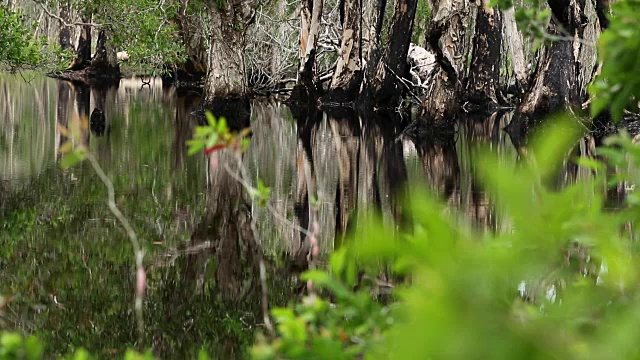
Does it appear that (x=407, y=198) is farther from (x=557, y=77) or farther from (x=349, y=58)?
(x=349, y=58)

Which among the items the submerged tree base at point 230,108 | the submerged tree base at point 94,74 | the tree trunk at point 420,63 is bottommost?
the submerged tree base at point 94,74

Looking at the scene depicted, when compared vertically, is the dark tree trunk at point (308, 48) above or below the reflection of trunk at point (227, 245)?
above

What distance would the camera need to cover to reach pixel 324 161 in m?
12.2

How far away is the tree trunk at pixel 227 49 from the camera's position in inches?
771

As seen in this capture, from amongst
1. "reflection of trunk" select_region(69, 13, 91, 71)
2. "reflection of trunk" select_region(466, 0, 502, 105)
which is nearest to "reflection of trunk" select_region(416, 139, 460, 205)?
"reflection of trunk" select_region(466, 0, 502, 105)

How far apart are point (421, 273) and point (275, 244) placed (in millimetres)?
5807

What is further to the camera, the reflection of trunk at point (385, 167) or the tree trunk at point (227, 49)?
the tree trunk at point (227, 49)

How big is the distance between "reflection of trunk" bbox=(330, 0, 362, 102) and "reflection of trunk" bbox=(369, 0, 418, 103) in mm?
1430

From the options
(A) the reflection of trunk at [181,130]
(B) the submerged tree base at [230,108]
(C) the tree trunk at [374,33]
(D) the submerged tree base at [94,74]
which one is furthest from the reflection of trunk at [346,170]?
(D) the submerged tree base at [94,74]

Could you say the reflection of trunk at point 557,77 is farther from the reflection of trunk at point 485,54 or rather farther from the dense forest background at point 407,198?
the reflection of trunk at point 485,54

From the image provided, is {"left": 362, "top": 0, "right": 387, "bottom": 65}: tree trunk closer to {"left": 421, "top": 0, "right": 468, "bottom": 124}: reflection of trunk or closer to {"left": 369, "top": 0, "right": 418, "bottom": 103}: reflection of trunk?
{"left": 369, "top": 0, "right": 418, "bottom": 103}: reflection of trunk

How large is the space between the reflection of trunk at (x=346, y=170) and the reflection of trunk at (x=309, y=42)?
4754 mm

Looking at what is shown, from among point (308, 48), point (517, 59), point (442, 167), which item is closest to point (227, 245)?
point (442, 167)

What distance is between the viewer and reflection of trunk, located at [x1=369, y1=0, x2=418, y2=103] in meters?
22.1
